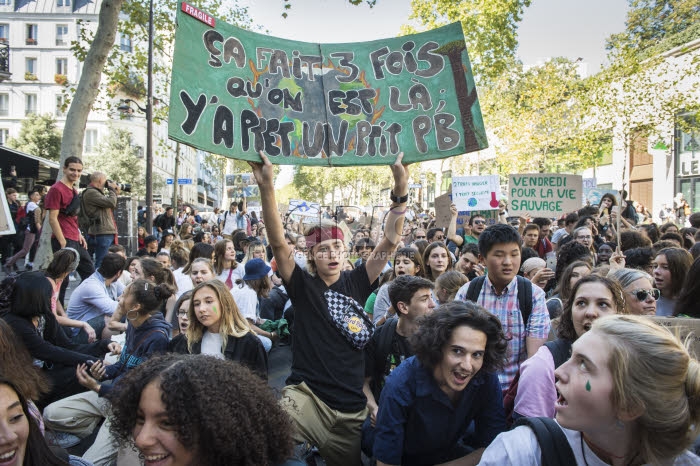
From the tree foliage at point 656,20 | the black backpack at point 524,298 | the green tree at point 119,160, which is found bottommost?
the black backpack at point 524,298

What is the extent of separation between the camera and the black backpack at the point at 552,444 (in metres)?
1.81

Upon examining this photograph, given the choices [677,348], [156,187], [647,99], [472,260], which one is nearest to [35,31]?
[156,187]

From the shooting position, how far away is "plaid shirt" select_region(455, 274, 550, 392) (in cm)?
350

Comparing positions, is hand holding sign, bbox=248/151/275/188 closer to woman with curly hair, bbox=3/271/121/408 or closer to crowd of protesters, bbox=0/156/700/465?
crowd of protesters, bbox=0/156/700/465

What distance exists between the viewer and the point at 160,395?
1962 millimetres

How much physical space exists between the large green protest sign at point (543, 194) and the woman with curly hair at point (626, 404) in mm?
8863

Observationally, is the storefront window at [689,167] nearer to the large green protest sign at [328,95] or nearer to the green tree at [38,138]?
the large green protest sign at [328,95]

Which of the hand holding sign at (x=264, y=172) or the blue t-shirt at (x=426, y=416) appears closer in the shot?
the blue t-shirt at (x=426, y=416)

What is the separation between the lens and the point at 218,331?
166 inches

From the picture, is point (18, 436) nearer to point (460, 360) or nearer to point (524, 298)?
point (460, 360)

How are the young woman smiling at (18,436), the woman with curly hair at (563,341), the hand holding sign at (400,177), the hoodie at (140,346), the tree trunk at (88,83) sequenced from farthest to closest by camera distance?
the tree trunk at (88,83)
the hoodie at (140,346)
the hand holding sign at (400,177)
the woman with curly hair at (563,341)
the young woman smiling at (18,436)

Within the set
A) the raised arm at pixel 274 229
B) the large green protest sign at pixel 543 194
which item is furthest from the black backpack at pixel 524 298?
the large green protest sign at pixel 543 194

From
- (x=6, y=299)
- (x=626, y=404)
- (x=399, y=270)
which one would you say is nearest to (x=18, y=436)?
(x=626, y=404)

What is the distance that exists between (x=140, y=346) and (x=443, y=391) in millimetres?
2704
